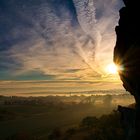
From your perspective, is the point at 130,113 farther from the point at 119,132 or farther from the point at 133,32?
the point at 119,132

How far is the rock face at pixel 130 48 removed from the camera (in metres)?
18.2

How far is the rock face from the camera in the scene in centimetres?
1820

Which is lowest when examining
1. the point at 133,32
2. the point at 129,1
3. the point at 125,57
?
the point at 125,57

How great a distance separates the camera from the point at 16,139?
34125 mm

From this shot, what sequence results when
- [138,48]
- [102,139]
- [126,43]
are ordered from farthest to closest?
[102,139]
[126,43]
[138,48]

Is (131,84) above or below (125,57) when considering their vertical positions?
below

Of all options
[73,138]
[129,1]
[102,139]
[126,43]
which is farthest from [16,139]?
[129,1]

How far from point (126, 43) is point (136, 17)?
2036 mm

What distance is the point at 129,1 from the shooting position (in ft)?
59.9

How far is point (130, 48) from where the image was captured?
18922 millimetres

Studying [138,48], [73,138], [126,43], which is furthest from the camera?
[73,138]

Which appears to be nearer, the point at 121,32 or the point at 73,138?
the point at 121,32

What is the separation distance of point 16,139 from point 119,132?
1177cm

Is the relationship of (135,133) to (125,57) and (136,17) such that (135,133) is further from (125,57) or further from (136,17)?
(136,17)
